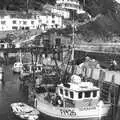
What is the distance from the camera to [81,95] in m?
26.5

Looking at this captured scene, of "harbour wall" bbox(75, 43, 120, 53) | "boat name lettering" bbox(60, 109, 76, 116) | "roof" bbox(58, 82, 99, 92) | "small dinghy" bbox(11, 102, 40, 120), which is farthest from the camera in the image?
"harbour wall" bbox(75, 43, 120, 53)

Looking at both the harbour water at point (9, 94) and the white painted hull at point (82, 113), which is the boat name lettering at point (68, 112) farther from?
the harbour water at point (9, 94)

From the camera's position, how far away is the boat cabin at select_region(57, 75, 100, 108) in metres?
26.5

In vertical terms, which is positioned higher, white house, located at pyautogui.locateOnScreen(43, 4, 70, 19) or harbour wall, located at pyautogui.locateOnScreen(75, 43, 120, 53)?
white house, located at pyautogui.locateOnScreen(43, 4, 70, 19)

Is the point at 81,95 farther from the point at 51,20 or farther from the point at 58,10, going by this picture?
the point at 58,10

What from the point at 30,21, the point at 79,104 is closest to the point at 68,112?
the point at 79,104

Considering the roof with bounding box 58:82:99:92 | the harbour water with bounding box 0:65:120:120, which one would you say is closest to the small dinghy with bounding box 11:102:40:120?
the harbour water with bounding box 0:65:120:120

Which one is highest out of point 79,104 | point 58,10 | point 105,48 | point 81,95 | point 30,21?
point 58,10

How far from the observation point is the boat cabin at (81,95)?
2645cm

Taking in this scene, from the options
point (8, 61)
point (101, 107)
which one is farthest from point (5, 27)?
point (101, 107)

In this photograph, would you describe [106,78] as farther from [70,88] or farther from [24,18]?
[24,18]

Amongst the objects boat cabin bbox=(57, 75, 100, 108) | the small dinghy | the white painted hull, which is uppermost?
boat cabin bbox=(57, 75, 100, 108)

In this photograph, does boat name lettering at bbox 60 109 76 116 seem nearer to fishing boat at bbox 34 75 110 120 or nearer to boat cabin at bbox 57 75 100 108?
fishing boat at bbox 34 75 110 120

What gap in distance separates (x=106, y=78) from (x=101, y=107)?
639 cm
